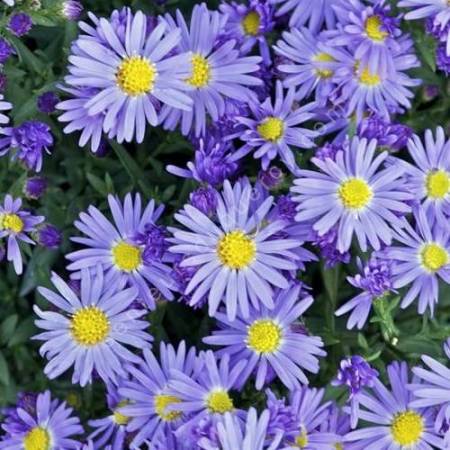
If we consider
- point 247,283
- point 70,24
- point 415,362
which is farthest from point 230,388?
point 70,24

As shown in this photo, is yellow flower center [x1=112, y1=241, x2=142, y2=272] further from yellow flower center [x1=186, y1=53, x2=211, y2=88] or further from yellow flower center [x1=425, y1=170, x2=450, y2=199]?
yellow flower center [x1=425, y1=170, x2=450, y2=199]

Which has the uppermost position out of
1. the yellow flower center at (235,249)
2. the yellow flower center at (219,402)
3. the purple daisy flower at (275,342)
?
the yellow flower center at (235,249)

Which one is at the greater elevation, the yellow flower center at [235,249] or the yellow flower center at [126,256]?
the yellow flower center at [235,249]

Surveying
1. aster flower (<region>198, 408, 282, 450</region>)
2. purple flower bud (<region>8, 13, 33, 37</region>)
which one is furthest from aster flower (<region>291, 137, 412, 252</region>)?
purple flower bud (<region>8, 13, 33, 37</region>)

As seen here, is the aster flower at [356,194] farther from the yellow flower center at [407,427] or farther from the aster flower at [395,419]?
the yellow flower center at [407,427]

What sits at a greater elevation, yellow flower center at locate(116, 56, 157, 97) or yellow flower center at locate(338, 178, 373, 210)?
yellow flower center at locate(116, 56, 157, 97)

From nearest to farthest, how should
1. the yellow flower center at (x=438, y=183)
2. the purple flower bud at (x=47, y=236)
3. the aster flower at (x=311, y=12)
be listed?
the purple flower bud at (x=47, y=236)
the yellow flower center at (x=438, y=183)
the aster flower at (x=311, y=12)

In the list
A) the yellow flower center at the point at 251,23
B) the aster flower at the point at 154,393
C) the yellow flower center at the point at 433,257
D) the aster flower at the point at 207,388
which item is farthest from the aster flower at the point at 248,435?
the yellow flower center at the point at 251,23
